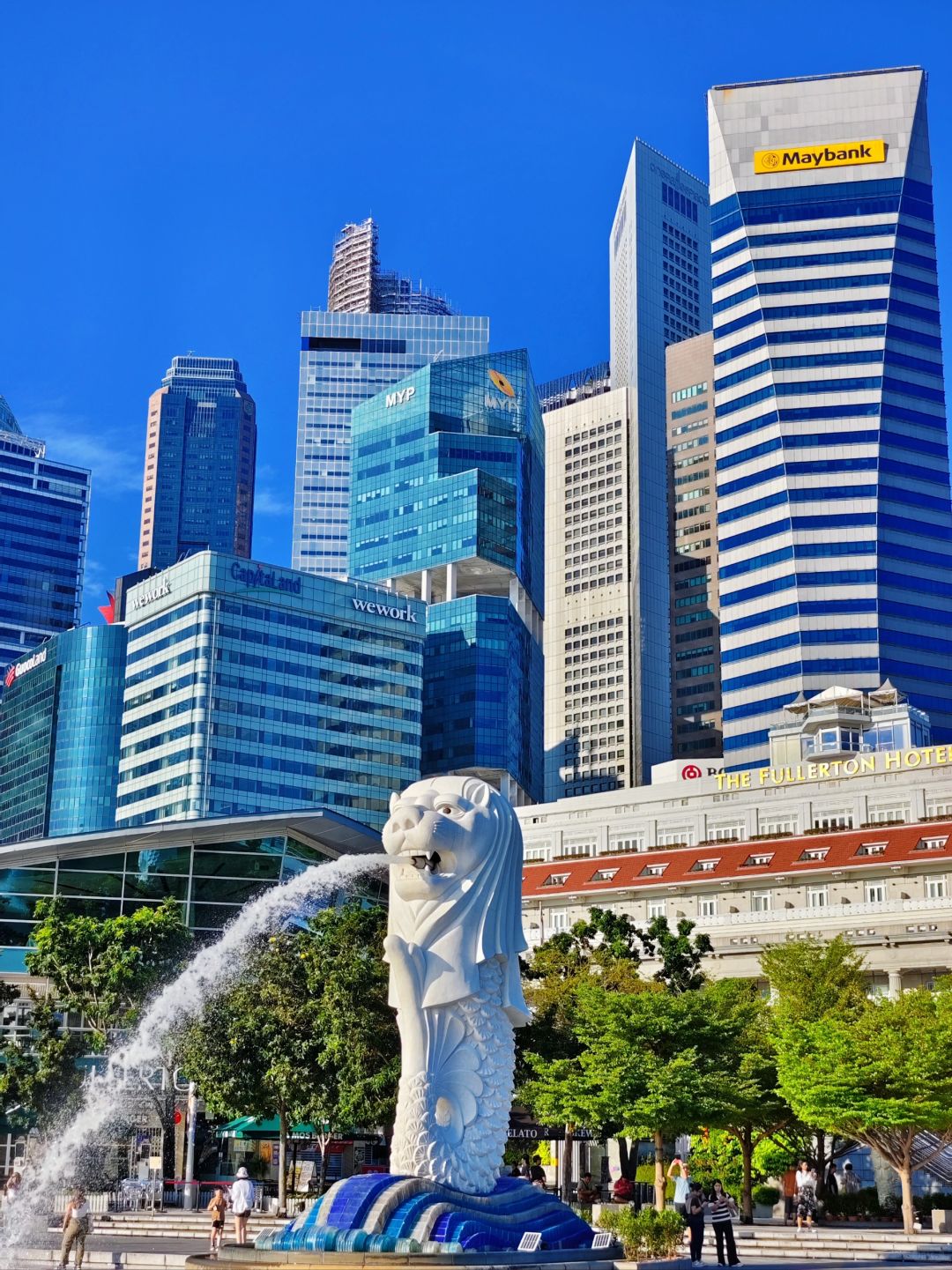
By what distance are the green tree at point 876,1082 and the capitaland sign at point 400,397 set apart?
14354cm

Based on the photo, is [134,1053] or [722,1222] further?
[134,1053]

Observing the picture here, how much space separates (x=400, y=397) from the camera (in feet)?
624

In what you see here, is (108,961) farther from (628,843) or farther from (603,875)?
(628,843)

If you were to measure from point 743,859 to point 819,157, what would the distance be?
333 feet

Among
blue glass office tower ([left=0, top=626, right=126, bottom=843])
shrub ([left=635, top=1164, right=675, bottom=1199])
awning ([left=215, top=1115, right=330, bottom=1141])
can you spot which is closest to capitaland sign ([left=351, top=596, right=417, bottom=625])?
blue glass office tower ([left=0, top=626, right=126, bottom=843])

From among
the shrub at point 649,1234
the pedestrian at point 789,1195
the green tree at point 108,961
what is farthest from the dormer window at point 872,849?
the shrub at point 649,1234

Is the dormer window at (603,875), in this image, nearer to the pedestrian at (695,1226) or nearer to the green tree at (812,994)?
the green tree at (812,994)

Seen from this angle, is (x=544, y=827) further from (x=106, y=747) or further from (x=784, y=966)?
(x=106, y=747)

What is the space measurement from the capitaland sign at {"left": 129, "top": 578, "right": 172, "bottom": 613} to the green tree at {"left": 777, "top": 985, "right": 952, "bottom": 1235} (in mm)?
108491

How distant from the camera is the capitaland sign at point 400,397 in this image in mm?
188500

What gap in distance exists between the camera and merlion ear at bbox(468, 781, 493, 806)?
113 ft

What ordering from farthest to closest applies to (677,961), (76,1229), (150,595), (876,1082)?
(150,595)
(677,961)
(876,1082)
(76,1229)

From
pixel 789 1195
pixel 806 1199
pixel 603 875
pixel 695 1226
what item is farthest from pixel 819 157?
pixel 695 1226

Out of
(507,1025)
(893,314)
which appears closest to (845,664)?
(893,314)
